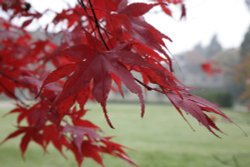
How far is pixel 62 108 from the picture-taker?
547 millimetres

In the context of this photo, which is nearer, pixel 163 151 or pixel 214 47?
pixel 163 151

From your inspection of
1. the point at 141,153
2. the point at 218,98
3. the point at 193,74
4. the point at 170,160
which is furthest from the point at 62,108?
the point at 193,74

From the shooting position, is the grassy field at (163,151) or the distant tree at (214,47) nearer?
the grassy field at (163,151)

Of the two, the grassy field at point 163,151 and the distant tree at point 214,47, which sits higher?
the grassy field at point 163,151

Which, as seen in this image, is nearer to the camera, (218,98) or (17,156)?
(17,156)

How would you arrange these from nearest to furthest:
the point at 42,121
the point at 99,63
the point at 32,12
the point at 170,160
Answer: the point at 99,63
the point at 42,121
the point at 32,12
the point at 170,160

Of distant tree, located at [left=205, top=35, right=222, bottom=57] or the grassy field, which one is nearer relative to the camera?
the grassy field

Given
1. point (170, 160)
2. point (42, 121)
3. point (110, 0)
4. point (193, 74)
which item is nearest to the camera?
point (110, 0)

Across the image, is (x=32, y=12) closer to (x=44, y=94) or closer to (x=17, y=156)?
(x=44, y=94)

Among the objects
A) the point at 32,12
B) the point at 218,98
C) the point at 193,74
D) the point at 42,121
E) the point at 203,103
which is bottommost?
the point at 193,74

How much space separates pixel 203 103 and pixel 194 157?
8.50ft

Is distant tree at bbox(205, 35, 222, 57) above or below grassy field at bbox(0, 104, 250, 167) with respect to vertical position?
below

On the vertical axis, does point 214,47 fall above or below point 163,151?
below

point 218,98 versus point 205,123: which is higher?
point 205,123
